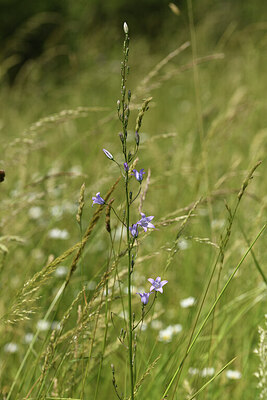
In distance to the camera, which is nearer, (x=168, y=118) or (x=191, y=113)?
(x=191, y=113)

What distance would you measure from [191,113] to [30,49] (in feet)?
17.1

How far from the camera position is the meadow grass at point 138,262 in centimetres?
105

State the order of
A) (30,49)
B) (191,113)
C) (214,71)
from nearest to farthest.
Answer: (191,113)
(214,71)
(30,49)

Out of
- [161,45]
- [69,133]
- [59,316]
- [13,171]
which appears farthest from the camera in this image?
[161,45]

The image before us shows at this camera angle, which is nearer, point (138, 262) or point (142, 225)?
point (142, 225)

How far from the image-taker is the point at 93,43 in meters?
4.55

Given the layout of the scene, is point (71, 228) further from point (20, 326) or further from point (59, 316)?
point (20, 326)

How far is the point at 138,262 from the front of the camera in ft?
4.25

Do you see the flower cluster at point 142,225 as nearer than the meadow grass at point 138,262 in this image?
Yes

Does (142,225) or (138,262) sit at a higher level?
(138,262)

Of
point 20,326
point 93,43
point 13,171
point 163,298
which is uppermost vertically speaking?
point 93,43

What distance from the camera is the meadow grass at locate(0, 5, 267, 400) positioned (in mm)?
1048

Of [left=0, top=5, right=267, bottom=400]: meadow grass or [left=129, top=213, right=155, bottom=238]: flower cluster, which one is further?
[left=0, top=5, right=267, bottom=400]: meadow grass

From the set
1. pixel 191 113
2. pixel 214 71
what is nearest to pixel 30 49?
pixel 214 71
